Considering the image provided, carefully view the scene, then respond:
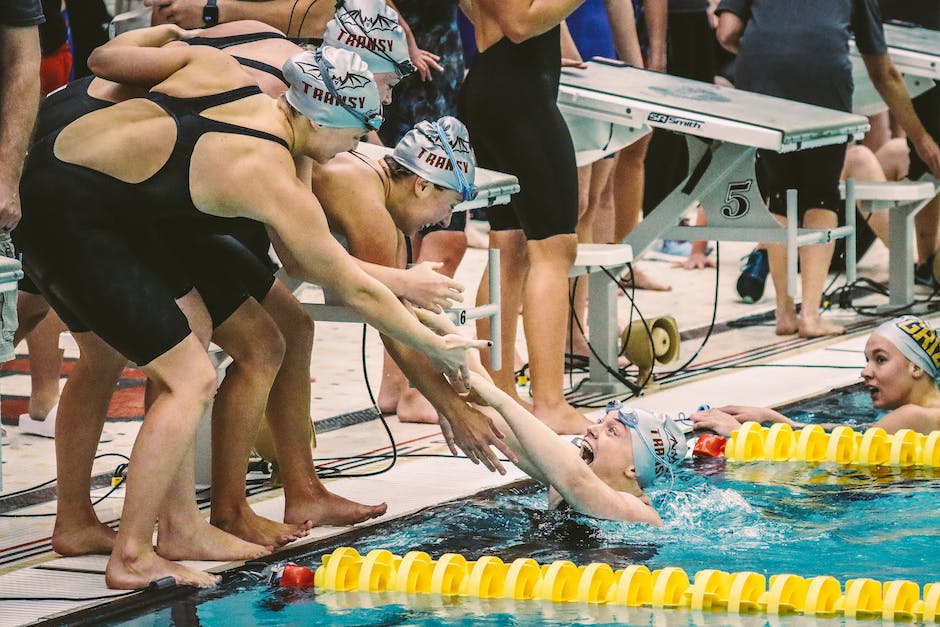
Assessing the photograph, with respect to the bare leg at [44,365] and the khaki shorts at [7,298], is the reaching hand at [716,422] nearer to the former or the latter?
the bare leg at [44,365]

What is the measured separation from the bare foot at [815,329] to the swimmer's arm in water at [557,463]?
361cm

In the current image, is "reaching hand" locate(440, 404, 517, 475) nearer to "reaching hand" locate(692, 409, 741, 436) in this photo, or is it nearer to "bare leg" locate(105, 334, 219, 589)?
"bare leg" locate(105, 334, 219, 589)

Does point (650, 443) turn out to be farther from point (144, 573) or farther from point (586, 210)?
point (586, 210)

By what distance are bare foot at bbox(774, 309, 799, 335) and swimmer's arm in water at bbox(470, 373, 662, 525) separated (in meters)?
3.71

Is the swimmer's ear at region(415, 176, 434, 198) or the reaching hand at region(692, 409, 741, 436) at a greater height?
the swimmer's ear at region(415, 176, 434, 198)

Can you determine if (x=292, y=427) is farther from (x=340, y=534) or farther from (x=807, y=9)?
(x=807, y=9)

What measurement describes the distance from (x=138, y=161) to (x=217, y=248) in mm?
471

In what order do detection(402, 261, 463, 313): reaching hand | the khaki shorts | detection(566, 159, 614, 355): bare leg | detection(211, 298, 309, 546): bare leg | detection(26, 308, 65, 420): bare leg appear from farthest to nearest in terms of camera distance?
detection(566, 159, 614, 355): bare leg → detection(26, 308, 65, 420): bare leg → detection(211, 298, 309, 546): bare leg → detection(402, 261, 463, 313): reaching hand → the khaki shorts

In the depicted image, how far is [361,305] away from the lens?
421 centimetres

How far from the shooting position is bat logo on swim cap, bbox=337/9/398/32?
15.4 ft

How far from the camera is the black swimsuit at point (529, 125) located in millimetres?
6066

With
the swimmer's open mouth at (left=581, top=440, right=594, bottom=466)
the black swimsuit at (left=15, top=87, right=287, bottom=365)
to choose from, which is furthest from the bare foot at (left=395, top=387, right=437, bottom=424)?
the black swimsuit at (left=15, top=87, right=287, bottom=365)

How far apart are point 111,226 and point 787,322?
486cm

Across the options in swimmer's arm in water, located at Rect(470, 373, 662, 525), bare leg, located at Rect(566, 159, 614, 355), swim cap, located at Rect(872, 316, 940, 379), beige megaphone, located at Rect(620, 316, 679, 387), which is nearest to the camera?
swimmer's arm in water, located at Rect(470, 373, 662, 525)
